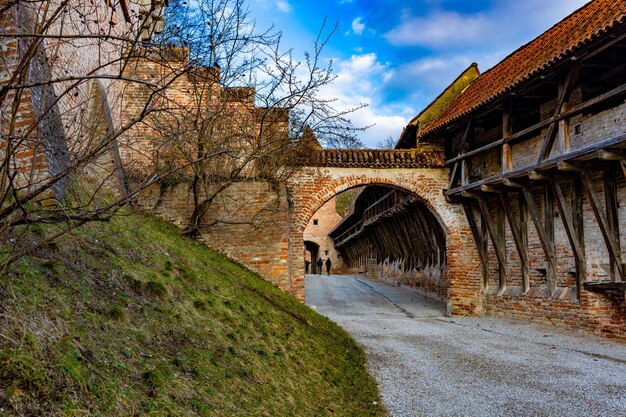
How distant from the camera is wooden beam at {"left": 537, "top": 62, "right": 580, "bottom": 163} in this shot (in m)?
9.19

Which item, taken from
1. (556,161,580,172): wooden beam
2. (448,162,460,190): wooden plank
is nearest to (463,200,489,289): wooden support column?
(448,162,460,190): wooden plank

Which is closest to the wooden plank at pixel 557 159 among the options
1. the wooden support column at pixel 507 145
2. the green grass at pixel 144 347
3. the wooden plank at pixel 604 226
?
the wooden support column at pixel 507 145

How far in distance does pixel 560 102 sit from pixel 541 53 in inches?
77.4

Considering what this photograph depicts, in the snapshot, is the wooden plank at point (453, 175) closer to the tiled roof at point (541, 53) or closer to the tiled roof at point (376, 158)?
the tiled roof at point (376, 158)

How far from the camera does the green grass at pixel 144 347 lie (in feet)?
8.53

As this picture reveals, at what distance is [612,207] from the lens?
9188mm

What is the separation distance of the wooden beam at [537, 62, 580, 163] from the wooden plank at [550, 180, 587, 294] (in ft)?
2.26

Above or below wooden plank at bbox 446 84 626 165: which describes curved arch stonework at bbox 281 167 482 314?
below

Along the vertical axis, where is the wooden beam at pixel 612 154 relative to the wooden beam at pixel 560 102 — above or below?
below

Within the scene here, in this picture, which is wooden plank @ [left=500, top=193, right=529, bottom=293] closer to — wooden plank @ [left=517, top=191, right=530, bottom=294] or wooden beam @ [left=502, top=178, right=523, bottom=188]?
wooden plank @ [left=517, top=191, right=530, bottom=294]

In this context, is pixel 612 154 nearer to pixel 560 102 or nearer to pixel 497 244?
pixel 560 102

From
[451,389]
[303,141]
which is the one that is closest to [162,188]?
[303,141]

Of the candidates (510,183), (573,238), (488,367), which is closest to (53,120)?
(488,367)

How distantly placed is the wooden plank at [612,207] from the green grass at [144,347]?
5650 millimetres
